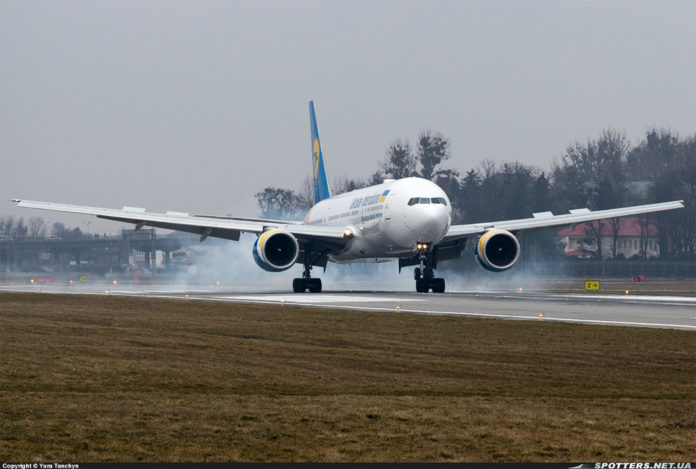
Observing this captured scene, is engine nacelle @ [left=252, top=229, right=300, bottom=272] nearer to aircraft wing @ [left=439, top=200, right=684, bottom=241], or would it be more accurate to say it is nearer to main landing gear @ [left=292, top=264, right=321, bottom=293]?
main landing gear @ [left=292, top=264, right=321, bottom=293]

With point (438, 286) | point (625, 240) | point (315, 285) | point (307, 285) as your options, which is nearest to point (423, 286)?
point (438, 286)

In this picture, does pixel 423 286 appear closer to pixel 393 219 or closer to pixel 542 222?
A: pixel 393 219

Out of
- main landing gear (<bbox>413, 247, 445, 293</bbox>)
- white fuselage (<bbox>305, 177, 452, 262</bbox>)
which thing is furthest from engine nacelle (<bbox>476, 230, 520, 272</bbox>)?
white fuselage (<bbox>305, 177, 452, 262</bbox>)

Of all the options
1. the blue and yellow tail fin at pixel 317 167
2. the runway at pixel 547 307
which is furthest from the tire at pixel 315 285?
the blue and yellow tail fin at pixel 317 167

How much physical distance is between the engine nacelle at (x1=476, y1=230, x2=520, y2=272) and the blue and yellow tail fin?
55.2 feet

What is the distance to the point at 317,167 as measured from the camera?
211ft

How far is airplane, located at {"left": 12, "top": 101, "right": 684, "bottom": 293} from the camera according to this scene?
45.2 metres

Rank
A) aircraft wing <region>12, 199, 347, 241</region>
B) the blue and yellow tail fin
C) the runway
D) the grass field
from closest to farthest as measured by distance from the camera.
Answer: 1. the grass field
2. the runway
3. aircraft wing <region>12, 199, 347, 241</region>
4. the blue and yellow tail fin

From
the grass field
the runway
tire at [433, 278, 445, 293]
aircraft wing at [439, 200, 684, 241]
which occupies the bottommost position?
the grass field

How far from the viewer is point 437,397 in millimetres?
13844

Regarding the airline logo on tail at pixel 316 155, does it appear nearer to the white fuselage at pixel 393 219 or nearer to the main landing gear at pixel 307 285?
the white fuselage at pixel 393 219

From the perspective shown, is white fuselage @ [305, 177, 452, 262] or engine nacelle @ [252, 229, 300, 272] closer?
white fuselage @ [305, 177, 452, 262]

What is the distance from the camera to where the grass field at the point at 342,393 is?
423 inches

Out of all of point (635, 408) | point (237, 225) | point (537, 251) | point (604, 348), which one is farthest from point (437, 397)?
point (537, 251)
